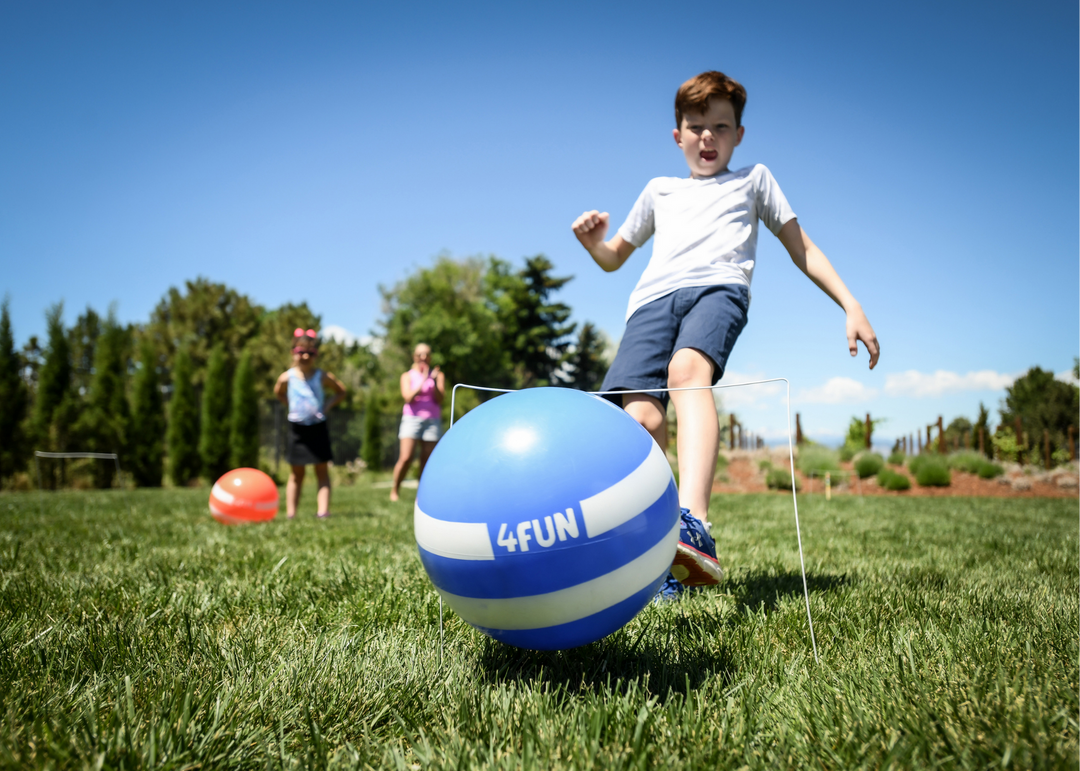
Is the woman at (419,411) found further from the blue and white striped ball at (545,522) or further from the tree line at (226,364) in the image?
the tree line at (226,364)

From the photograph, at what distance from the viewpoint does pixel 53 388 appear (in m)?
16.4

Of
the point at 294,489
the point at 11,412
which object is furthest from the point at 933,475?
the point at 11,412

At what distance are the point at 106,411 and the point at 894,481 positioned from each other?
65.5 ft

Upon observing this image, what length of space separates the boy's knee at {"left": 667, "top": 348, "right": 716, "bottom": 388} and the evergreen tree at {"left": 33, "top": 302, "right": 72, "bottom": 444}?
61.2 ft

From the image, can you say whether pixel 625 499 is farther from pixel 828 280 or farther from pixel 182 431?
pixel 182 431

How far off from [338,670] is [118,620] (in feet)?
3.64

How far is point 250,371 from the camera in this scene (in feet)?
64.8

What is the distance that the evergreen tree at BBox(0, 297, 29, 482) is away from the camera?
1572 centimetres

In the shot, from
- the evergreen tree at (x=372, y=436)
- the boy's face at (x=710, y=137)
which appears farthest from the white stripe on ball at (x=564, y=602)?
the evergreen tree at (x=372, y=436)

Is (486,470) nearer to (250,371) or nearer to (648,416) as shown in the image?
(648,416)

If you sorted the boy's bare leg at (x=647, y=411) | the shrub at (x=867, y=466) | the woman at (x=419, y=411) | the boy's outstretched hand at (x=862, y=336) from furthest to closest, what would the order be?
the shrub at (x=867, y=466) → the woman at (x=419, y=411) → the boy's bare leg at (x=647, y=411) → the boy's outstretched hand at (x=862, y=336)

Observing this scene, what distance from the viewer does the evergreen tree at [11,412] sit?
51.6ft

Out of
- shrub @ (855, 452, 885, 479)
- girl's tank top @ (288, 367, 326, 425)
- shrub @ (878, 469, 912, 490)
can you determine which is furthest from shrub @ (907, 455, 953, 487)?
girl's tank top @ (288, 367, 326, 425)

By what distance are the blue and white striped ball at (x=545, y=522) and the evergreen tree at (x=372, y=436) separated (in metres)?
22.5
